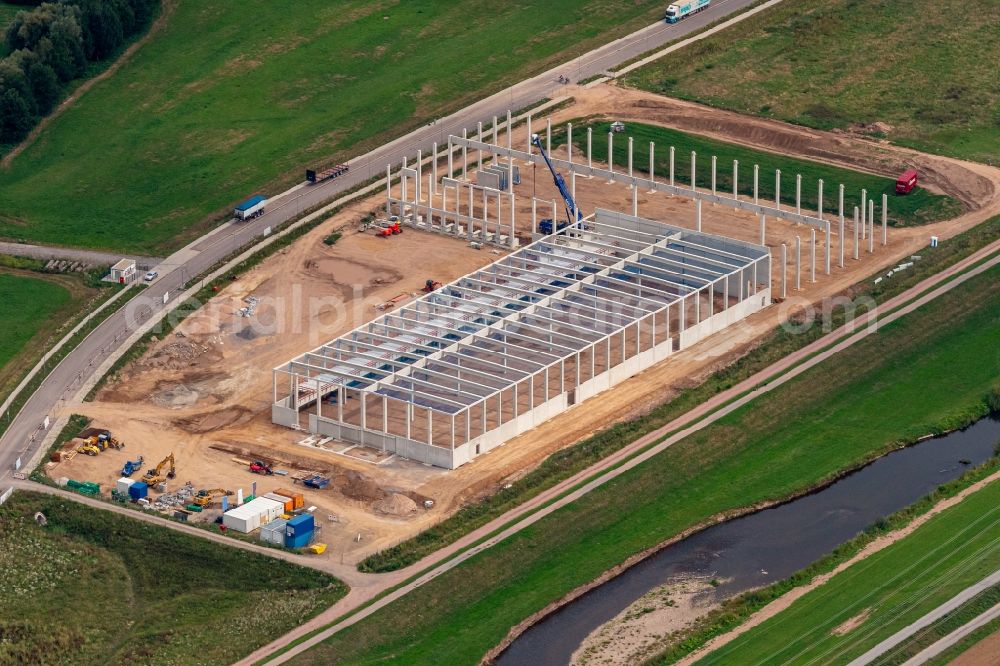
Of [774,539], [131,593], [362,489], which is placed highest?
[362,489]

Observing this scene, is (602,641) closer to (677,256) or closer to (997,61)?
(677,256)

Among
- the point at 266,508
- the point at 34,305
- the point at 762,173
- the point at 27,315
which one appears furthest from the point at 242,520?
the point at 762,173

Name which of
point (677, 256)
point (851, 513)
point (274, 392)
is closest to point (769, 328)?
point (677, 256)

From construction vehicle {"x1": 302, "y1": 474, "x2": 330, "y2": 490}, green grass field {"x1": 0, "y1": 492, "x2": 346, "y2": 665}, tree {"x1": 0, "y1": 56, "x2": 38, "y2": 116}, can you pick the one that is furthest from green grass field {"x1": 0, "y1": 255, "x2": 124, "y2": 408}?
construction vehicle {"x1": 302, "y1": 474, "x2": 330, "y2": 490}

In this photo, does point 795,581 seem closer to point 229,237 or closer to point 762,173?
point 762,173

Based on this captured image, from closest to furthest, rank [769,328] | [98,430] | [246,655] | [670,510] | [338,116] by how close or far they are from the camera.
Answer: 1. [246,655]
2. [670,510]
3. [98,430]
4. [769,328]
5. [338,116]

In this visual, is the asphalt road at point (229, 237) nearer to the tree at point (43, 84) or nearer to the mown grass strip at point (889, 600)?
the tree at point (43, 84)

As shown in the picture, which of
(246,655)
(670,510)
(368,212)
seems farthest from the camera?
(368,212)
